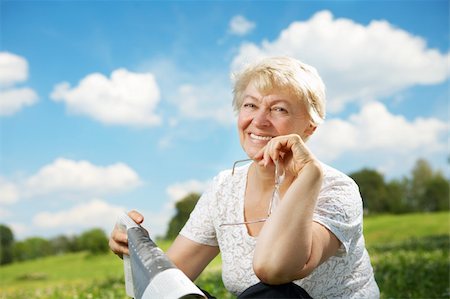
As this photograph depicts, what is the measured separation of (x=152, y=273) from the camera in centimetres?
225

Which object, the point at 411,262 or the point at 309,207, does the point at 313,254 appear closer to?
the point at 309,207

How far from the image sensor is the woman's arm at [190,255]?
122 inches

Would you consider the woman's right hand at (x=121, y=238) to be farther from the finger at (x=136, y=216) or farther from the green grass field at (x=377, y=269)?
Answer: the green grass field at (x=377, y=269)

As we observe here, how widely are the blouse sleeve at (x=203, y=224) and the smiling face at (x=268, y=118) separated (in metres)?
0.43

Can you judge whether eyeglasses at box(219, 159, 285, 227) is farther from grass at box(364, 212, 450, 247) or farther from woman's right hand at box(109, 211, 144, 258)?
grass at box(364, 212, 450, 247)

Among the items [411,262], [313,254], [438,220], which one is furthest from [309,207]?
[438,220]

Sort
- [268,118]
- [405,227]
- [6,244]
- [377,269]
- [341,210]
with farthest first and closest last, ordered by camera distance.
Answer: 1. [405,227]
2. [6,244]
3. [377,269]
4. [268,118]
5. [341,210]

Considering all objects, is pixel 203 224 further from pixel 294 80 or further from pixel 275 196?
pixel 294 80

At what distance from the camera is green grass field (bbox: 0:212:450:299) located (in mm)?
5664

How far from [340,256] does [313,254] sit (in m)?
0.38

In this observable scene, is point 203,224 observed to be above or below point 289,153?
below

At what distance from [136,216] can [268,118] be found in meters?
0.84

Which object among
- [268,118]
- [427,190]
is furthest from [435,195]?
[268,118]

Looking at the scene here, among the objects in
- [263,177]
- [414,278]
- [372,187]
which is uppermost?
[372,187]
